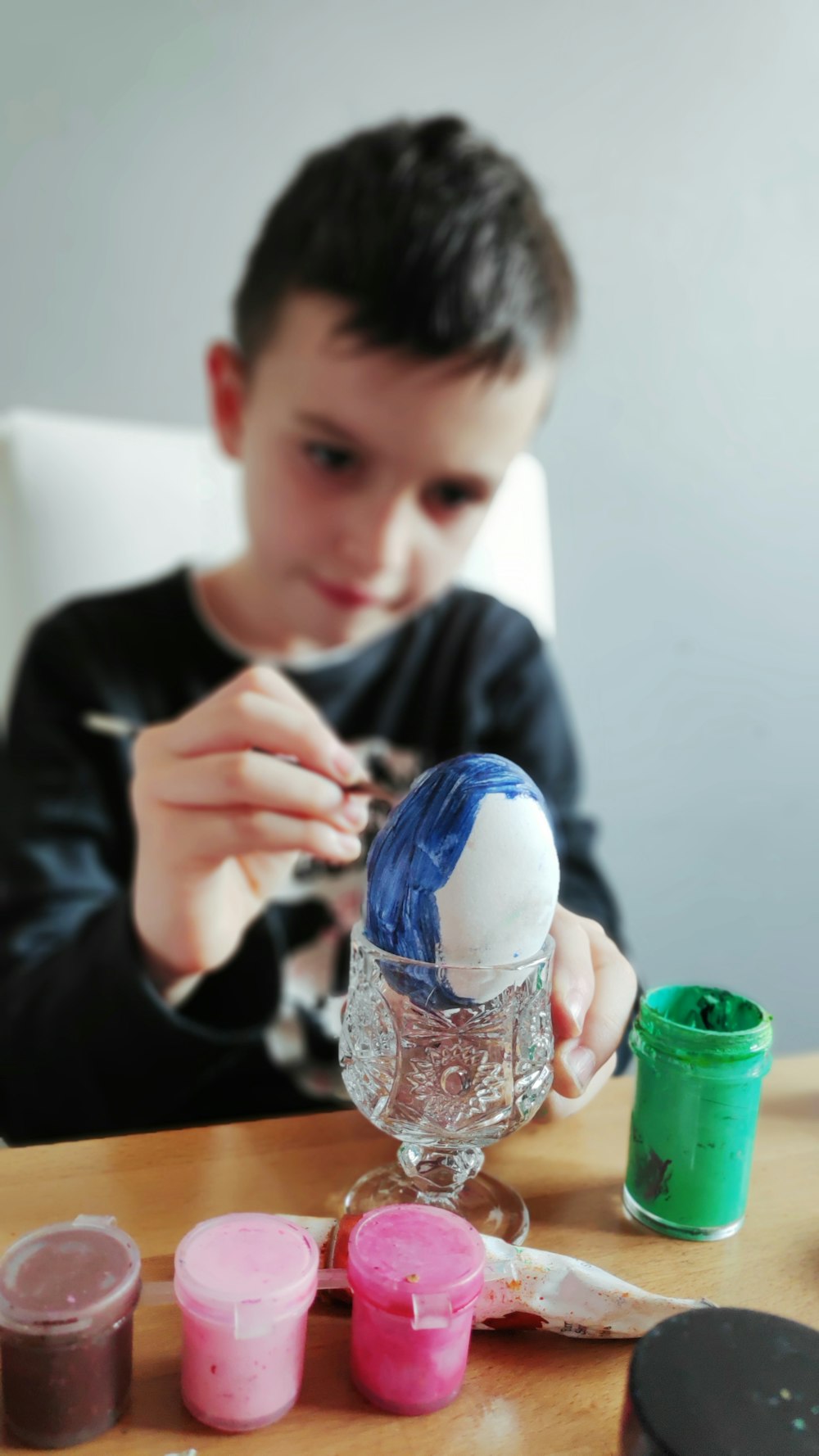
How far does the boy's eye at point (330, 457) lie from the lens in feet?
2.42

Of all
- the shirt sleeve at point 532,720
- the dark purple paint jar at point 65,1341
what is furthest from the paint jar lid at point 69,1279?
the shirt sleeve at point 532,720

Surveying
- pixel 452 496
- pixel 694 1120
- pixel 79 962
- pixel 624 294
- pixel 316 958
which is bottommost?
pixel 316 958

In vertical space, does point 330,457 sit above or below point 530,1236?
above

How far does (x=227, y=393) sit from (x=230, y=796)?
1.55 ft

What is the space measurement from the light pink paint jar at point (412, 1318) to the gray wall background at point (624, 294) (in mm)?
899

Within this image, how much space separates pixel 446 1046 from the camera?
36 cm

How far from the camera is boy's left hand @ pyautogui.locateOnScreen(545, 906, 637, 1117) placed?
15.6 inches

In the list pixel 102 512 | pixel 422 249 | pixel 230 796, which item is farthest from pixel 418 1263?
pixel 102 512

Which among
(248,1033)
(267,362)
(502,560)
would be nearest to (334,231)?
(267,362)

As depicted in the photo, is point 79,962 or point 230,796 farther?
point 79,962

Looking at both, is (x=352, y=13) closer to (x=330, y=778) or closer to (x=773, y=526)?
(x=773, y=526)

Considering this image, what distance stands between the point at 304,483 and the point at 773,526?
2.40ft

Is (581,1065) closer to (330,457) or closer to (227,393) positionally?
(330,457)

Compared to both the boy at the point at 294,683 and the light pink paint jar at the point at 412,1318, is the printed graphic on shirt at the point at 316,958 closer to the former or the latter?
the boy at the point at 294,683
